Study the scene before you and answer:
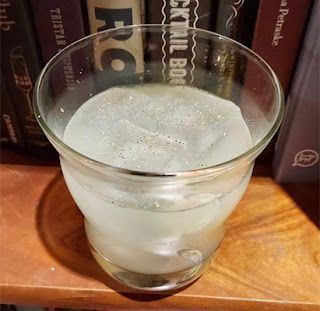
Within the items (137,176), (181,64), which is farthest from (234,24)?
(137,176)

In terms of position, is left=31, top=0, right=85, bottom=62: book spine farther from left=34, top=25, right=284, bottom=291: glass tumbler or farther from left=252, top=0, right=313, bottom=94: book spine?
left=252, top=0, right=313, bottom=94: book spine

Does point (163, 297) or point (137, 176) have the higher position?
point (137, 176)

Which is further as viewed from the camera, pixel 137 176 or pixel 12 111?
pixel 12 111

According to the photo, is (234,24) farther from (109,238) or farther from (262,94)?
(109,238)

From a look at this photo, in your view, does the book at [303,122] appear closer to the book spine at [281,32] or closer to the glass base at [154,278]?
the book spine at [281,32]

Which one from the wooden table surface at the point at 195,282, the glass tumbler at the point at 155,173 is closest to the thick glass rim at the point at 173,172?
the glass tumbler at the point at 155,173

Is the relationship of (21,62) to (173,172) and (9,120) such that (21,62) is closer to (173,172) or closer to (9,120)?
(9,120)
